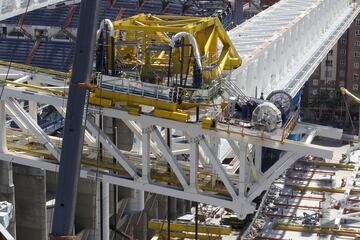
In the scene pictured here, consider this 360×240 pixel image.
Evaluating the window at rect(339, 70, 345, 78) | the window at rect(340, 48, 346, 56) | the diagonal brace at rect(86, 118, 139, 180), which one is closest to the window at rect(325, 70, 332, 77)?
the window at rect(339, 70, 345, 78)

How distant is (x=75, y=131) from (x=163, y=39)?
6858 mm

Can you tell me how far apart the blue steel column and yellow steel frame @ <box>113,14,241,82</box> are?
5.92 meters

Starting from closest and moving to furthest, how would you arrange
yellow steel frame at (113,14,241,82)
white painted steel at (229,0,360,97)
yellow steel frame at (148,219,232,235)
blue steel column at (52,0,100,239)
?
blue steel column at (52,0,100,239), yellow steel frame at (113,14,241,82), yellow steel frame at (148,219,232,235), white painted steel at (229,0,360,97)

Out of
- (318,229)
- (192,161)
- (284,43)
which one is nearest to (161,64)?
(192,161)

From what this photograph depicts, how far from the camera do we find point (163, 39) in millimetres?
23953

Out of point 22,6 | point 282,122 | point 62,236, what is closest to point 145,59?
point 282,122

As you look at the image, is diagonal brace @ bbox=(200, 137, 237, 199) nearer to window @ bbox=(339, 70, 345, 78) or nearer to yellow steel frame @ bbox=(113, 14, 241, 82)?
yellow steel frame @ bbox=(113, 14, 241, 82)

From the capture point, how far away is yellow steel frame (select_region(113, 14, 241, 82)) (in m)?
23.5

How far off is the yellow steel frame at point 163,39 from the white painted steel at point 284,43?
657cm

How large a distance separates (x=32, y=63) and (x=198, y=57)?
115ft

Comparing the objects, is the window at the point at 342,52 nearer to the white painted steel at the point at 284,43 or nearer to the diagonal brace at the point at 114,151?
the white painted steel at the point at 284,43

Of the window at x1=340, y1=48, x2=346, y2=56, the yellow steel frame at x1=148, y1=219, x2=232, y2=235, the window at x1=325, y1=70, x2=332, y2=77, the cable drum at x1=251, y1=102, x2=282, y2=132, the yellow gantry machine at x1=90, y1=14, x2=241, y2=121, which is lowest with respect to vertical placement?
the yellow steel frame at x1=148, y1=219, x2=232, y2=235

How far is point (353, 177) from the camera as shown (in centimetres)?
4266

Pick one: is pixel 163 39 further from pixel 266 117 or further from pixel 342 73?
pixel 342 73
